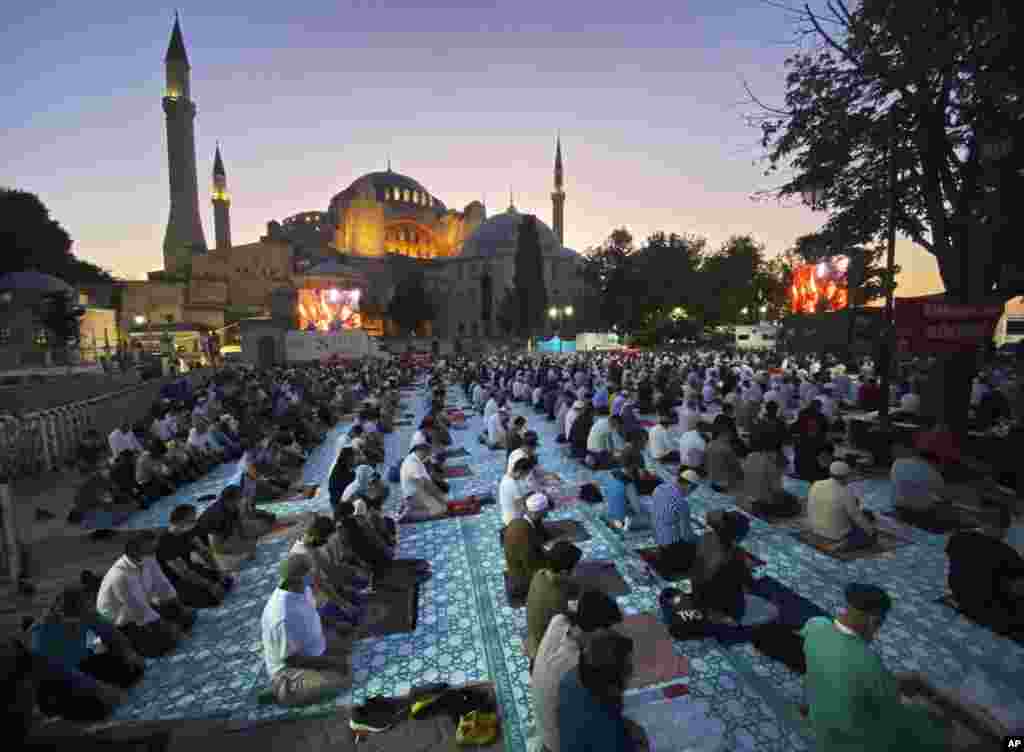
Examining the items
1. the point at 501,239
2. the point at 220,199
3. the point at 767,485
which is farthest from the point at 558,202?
the point at 767,485

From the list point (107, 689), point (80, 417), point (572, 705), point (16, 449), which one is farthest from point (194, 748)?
point (80, 417)

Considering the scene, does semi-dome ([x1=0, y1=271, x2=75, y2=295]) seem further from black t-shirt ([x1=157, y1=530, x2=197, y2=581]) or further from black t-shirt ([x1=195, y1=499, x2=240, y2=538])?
black t-shirt ([x1=157, y1=530, x2=197, y2=581])

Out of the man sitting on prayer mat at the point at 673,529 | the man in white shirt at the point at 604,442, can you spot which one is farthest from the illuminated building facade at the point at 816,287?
the man sitting on prayer mat at the point at 673,529

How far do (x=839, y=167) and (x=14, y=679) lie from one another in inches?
457

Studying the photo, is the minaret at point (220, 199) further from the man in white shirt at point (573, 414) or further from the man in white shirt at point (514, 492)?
the man in white shirt at point (514, 492)

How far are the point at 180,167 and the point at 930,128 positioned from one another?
165 ft

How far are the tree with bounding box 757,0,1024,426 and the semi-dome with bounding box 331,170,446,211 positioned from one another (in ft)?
187

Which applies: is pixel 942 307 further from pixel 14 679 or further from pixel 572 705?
pixel 14 679

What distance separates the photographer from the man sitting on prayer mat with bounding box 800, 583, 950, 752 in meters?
2.30

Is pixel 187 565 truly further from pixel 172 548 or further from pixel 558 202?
pixel 558 202

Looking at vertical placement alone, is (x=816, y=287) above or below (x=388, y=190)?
below

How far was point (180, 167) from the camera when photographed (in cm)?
4159

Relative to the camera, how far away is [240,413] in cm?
1250

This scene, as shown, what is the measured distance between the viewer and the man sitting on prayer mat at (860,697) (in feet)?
7.56
